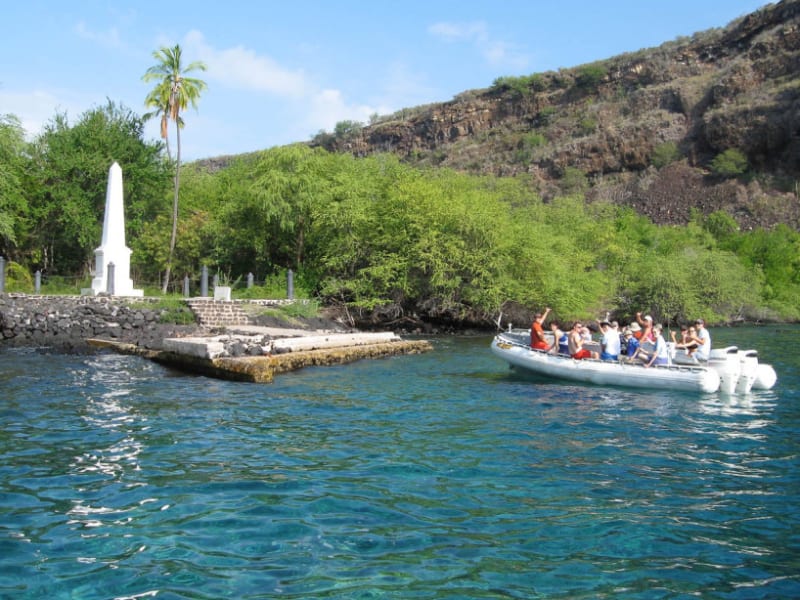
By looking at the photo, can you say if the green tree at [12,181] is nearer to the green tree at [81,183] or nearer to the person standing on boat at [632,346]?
the green tree at [81,183]

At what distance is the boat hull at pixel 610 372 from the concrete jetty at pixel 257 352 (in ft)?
18.6

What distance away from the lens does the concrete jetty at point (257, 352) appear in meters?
17.7

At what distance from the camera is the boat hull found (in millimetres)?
16016

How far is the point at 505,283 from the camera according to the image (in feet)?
110

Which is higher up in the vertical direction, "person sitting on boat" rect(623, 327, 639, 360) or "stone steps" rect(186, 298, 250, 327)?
"stone steps" rect(186, 298, 250, 327)

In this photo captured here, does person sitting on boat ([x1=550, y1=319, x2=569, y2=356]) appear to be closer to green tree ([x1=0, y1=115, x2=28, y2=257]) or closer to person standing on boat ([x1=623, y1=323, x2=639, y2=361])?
person standing on boat ([x1=623, y1=323, x2=639, y2=361])

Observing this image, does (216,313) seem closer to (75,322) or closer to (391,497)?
(75,322)

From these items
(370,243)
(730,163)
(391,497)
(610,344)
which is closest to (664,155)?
(730,163)

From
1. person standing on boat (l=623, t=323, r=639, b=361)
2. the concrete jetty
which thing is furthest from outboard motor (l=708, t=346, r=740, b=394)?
the concrete jetty

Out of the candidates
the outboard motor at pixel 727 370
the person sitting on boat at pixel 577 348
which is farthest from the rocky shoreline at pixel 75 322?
the outboard motor at pixel 727 370

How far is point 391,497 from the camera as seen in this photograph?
794 centimetres

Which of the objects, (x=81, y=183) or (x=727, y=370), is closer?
(x=727, y=370)

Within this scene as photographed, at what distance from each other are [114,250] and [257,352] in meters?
14.0

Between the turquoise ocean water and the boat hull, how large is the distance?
1.26 meters
